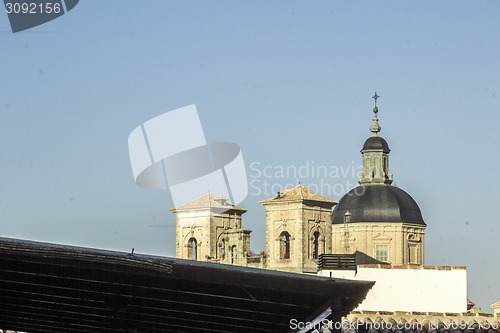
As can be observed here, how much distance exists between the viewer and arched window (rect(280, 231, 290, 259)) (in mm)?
69938

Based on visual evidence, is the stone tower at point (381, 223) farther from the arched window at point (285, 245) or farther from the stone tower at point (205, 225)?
the stone tower at point (205, 225)

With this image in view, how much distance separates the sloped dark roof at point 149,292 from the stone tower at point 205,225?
5609 centimetres

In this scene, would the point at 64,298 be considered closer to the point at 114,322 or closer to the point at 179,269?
the point at 114,322

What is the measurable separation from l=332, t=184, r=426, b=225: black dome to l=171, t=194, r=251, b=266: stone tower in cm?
577

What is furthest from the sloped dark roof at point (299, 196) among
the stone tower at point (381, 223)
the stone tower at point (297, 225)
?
the stone tower at point (381, 223)

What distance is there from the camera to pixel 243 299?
1391cm

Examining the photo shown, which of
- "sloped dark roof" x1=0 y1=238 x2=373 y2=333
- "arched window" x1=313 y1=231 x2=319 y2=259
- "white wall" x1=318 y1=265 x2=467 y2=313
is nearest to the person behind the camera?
"sloped dark roof" x1=0 y1=238 x2=373 y2=333

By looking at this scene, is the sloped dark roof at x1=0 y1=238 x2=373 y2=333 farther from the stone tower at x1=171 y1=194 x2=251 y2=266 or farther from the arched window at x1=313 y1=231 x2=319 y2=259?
the stone tower at x1=171 y1=194 x2=251 y2=266

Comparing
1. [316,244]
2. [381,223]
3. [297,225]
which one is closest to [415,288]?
[297,225]

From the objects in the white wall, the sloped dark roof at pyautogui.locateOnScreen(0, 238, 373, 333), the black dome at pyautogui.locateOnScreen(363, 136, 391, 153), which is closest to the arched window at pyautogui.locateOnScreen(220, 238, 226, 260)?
the black dome at pyautogui.locateOnScreen(363, 136, 391, 153)

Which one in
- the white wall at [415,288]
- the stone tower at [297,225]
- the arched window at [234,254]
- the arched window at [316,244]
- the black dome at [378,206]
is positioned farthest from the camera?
the black dome at [378,206]

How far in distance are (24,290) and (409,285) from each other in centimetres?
3376

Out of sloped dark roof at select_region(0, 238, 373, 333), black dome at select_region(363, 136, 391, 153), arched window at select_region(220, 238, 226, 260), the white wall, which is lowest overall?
sloped dark roof at select_region(0, 238, 373, 333)

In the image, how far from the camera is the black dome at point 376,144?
79488 mm
